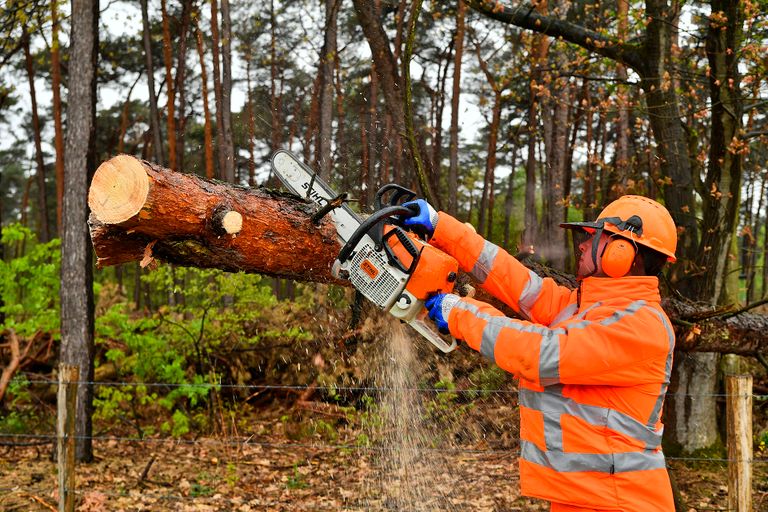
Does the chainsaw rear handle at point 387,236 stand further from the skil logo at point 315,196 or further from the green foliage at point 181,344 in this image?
the green foliage at point 181,344

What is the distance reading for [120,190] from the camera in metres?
2.55

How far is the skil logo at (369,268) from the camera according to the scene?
8.49ft

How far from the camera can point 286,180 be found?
304cm

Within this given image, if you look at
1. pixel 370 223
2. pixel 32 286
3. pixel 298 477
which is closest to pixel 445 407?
pixel 298 477

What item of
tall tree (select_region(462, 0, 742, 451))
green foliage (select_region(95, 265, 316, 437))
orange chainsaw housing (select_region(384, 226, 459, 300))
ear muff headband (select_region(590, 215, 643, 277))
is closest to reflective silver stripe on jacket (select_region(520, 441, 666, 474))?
ear muff headband (select_region(590, 215, 643, 277))

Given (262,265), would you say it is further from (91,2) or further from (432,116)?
(432,116)

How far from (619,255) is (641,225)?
0.15 metres

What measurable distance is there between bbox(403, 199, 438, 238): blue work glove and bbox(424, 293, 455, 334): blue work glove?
33 cm

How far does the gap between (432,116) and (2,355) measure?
1614cm

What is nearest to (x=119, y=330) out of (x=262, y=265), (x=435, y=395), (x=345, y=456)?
(x=345, y=456)

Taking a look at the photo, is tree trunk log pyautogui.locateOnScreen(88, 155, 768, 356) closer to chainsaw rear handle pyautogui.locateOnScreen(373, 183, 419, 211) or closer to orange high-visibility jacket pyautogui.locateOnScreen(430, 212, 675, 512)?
chainsaw rear handle pyautogui.locateOnScreen(373, 183, 419, 211)

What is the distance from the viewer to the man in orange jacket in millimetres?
2174

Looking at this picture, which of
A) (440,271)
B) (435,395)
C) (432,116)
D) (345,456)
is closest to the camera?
(440,271)

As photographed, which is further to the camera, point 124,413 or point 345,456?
point 124,413
